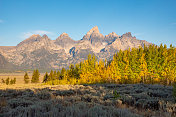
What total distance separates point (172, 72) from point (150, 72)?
6192mm

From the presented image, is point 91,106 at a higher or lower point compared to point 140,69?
lower

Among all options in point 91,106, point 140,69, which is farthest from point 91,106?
point 140,69

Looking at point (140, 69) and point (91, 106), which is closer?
point (91, 106)

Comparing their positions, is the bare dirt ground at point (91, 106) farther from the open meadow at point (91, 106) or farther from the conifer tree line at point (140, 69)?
the conifer tree line at point (140, 69)

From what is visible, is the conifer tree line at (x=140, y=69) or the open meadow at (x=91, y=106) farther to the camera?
the conifer tree line at (x=140, y=69)

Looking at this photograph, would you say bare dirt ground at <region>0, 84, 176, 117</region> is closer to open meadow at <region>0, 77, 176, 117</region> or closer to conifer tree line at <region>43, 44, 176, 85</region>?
open meadow at <region>0, 77, 176, 117</region>

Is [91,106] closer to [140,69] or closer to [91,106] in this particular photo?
[91,106]

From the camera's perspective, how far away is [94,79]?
4931cm

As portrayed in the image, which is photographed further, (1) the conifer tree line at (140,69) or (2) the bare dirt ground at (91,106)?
(1) the conifer tree line at (140,69)

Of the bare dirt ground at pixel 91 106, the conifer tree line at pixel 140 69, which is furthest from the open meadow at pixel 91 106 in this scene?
the conifer tree line at pixel 140 69

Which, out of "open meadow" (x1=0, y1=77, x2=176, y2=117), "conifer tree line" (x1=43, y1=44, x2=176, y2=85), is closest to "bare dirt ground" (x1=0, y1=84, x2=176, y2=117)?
"open meadow" (x1=0, y1=77, x2=176, y2=117)

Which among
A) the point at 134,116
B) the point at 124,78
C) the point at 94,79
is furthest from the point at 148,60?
the point at 134,116

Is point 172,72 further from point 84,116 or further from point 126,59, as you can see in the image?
point 84,116

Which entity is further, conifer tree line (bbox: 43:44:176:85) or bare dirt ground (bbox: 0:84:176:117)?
conifer tree line (bbox: 43:44:176:85)
